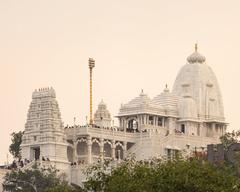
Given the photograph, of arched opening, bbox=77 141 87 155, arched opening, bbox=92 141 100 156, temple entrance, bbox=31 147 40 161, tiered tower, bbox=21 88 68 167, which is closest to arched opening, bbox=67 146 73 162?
arched opening, bbox=77 141 87 155

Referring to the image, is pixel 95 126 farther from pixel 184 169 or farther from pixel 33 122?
pixel 184 169

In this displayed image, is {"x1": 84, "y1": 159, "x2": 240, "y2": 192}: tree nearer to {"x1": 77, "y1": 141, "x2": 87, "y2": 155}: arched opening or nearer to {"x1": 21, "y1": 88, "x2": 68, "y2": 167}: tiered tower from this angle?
{"x1": 21, "y1": 88, "x2": 68, "y2": 167}: tiered tower

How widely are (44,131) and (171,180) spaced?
88.1 metres

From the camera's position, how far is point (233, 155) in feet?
468

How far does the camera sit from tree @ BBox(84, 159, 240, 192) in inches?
4173

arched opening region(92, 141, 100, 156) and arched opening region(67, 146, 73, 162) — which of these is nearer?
arched opening region(67, 146, 73, 162)

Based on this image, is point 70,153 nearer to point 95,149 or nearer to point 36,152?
point 95,149

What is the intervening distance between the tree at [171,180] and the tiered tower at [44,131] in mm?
79489

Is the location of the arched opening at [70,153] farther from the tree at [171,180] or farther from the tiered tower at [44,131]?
the tree at [171,180]

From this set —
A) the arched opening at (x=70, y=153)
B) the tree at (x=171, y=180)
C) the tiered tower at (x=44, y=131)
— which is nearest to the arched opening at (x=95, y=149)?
the arched opening at (x=70, y=153)

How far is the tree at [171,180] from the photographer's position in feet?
348

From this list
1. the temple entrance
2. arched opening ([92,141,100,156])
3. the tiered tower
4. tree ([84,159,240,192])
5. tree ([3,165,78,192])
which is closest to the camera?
tree ([84,159,240,192])

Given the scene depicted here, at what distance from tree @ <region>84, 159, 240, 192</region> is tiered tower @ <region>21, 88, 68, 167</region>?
79489mm

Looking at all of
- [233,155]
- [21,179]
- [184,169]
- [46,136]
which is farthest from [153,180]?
[46,136]
